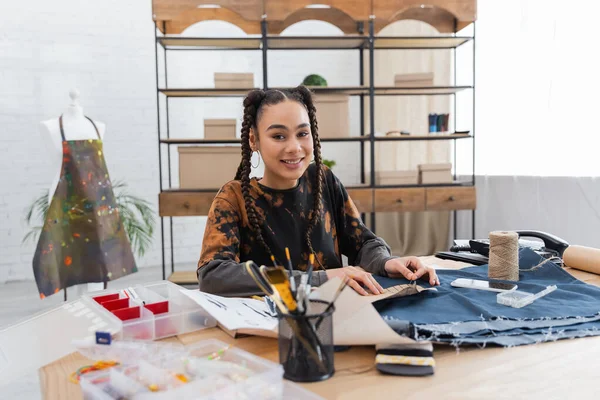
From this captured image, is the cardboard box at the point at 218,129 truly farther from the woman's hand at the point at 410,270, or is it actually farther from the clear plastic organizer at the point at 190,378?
the clear plastic organizer at the point at 190,378

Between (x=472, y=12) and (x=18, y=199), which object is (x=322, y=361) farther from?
(x=18, y=199)

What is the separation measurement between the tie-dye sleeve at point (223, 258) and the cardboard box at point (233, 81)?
2162mm

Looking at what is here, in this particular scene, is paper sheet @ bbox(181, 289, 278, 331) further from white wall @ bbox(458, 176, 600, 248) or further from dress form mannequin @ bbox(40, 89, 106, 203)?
white wall @ bbox(458, 176, 600, 248)

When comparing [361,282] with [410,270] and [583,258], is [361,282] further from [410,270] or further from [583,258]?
[583,258]

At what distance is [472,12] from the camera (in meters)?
3.40

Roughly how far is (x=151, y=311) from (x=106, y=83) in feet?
12.4

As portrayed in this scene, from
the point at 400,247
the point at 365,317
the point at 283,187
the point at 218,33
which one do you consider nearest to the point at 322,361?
the point at 365,317

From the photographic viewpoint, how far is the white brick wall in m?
3.97

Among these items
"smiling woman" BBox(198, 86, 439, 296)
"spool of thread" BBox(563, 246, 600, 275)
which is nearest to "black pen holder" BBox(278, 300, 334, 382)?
"smiling woman" BBox(198, 86, 439, 296)

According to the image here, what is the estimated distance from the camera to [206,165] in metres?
3.36

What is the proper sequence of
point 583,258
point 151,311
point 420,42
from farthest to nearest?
point 420,42
point 583,258
point 151,311

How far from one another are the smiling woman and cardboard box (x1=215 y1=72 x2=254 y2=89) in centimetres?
199

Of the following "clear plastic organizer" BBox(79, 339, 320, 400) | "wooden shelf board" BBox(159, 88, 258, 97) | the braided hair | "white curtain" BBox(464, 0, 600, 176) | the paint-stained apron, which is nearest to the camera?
"clear plastic organizer" BBox(79, 339, 320, 400)

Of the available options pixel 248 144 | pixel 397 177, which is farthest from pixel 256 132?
pixel 397 177
